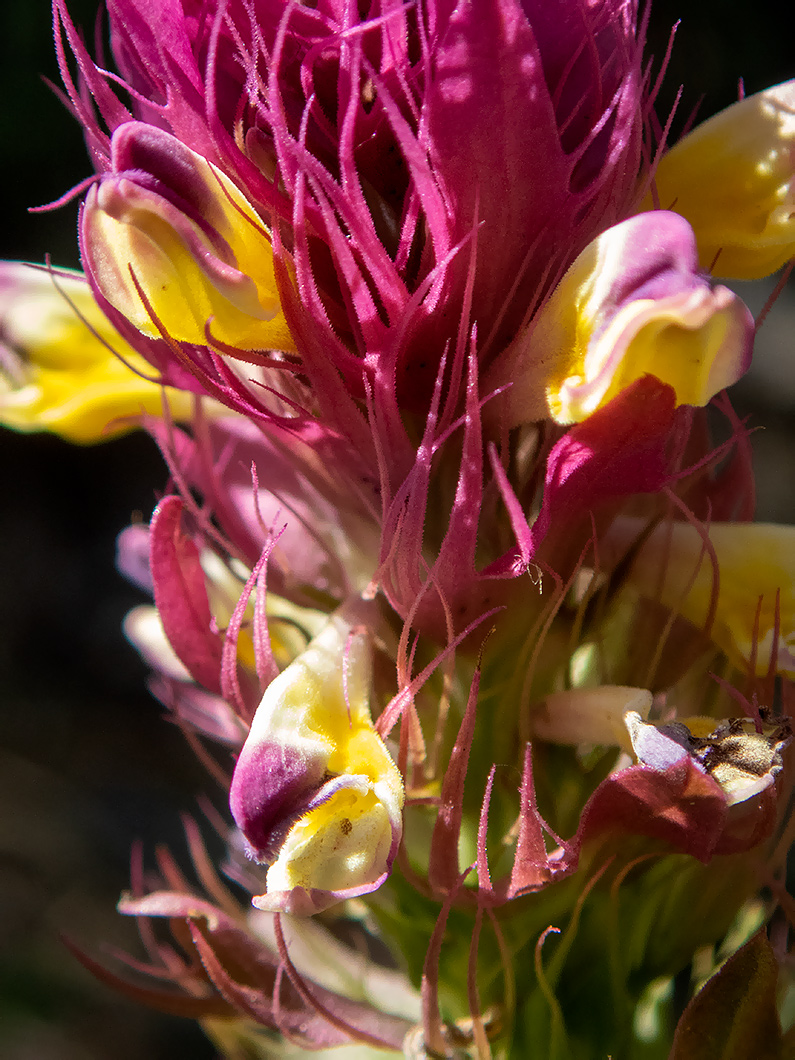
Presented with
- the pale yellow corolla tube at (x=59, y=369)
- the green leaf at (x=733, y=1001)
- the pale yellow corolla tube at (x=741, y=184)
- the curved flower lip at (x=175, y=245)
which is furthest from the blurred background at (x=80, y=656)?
the green leaf at (x=733, y=1001)

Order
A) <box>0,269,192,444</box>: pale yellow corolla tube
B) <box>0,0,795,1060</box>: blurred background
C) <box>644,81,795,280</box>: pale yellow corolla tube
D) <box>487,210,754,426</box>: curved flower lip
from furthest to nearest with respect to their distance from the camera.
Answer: <box>0,0,795,1060</box>: blurred background, <box>0,269,192,444</box>: pale yellow corolla tube, <box>644,81,795,280</box>: pale yellow corolla tube, <box>487,210,754,426</box>: curved flower lip

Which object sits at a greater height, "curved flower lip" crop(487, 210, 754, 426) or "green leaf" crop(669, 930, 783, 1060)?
"curved flower lip" crop(487, 210, 754, 426)

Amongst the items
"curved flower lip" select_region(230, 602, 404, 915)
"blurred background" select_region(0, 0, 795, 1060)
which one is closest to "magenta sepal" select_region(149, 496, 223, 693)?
"curved flower lip" select_region(230, 602, 404, 915)

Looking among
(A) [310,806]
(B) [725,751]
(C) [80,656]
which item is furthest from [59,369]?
(C) [80,656]

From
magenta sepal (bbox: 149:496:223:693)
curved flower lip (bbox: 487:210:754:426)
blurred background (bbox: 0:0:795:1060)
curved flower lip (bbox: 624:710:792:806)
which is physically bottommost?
blurred background (bbox: 0:0:795:1060)

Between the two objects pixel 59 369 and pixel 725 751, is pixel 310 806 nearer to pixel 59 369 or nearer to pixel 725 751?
pixel 725 751

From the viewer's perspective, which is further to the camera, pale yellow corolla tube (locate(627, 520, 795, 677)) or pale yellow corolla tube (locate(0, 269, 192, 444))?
pale yellow corolla tube (locate(0, 269, 192, 444))

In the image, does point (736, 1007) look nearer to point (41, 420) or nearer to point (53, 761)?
point (41, 420)

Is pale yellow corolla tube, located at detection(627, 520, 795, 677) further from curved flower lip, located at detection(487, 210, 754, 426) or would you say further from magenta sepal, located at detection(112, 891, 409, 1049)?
magenta sepal, located at detection(112, 891, 409, 1049)
